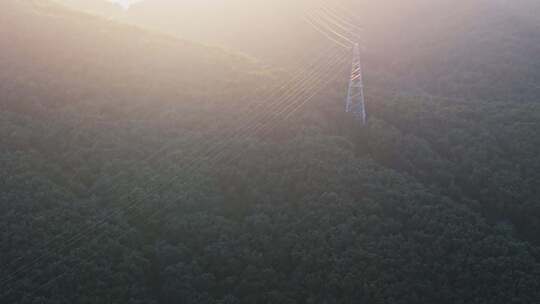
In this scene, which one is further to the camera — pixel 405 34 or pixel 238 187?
pixel 405 34

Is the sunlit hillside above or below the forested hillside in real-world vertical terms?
above

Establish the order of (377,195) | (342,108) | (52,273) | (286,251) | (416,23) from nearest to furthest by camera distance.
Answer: (52,273) < (286,251) < (377,195) < (342,108) < (416,23)

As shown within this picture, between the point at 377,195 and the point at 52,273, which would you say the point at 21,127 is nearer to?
the point at 52,273

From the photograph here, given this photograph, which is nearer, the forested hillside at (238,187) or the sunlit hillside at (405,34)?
the forested hillside at (238,187)

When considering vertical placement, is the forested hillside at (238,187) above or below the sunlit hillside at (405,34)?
below

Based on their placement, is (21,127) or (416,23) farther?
(416,23)

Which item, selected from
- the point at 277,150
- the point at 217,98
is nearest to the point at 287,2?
the point at 217,98

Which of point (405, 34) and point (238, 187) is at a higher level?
point (405, 34)

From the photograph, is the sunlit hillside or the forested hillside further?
the sunlit hillside
